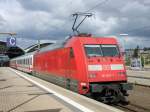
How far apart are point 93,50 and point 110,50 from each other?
0.84m

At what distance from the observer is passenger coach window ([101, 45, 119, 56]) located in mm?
17109

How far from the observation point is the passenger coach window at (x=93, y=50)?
16.8 metres

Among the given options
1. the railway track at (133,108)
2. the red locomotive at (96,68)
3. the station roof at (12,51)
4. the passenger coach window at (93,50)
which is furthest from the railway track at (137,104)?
the station roof at (12,51)

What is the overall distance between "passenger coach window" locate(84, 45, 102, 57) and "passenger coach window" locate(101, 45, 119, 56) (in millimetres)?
231

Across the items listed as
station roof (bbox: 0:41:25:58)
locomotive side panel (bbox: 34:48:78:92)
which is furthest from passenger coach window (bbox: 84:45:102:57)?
station roof (bbox: 0:41:25:58)

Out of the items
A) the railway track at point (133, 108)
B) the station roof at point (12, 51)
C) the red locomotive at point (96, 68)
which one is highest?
the station roof at point (12, 51)

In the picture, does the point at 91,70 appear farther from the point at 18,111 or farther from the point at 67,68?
the point at 18,111

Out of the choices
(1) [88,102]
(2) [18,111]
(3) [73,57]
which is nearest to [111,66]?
(3) [73,57]

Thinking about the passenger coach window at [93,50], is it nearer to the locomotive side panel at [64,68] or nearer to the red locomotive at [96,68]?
the red locomotive at [96,68]

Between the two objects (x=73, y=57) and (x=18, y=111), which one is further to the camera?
(x=73, y=57)

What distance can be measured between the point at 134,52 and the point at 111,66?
115564 mm

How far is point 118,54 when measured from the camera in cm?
1719

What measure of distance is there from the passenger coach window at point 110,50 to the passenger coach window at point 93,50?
0.23 m

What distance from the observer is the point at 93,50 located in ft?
56.0
